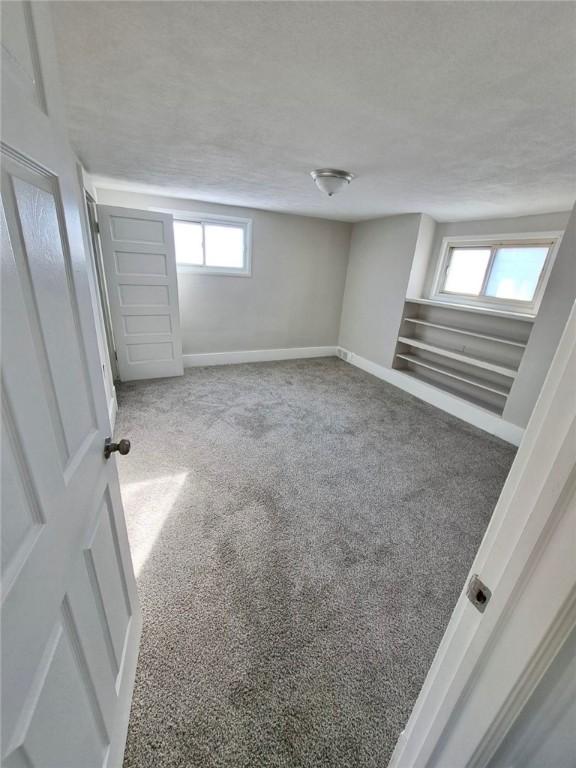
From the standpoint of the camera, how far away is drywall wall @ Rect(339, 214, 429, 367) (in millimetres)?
3979

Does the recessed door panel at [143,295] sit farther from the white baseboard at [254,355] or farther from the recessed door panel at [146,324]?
the white baseboard at [254,355]

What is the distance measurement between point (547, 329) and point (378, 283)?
7.47 ft

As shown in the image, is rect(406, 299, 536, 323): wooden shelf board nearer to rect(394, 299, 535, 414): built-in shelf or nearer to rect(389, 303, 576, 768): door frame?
rect(394, 299, 535, 414): built-in shelf

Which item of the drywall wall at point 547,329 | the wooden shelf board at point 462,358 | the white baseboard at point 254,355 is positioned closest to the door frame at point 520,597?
the drywall wall at point 547,329

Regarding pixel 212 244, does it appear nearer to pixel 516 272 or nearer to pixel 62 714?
pixel 516 272

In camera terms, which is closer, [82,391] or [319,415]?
[82,391]

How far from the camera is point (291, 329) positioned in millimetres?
4992

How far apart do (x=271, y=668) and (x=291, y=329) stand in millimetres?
4329

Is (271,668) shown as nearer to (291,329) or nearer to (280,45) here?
(280,45)

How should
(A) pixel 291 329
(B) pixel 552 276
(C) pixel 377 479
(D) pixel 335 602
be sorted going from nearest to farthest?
1. (D) pixel 335 602
2. (C) pixel 377 479
3. (B) pixel 552 276
4. (A) pixel 291 329

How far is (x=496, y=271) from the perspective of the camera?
340cm

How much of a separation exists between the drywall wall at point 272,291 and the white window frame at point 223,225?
0.19 ft

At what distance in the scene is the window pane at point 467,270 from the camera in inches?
139

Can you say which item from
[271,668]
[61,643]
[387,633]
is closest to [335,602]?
[387,633]
